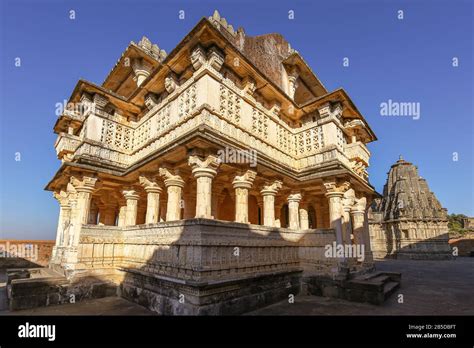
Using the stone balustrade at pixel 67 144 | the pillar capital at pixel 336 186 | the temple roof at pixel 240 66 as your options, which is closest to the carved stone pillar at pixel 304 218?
the pillar capital at pixel 336 186

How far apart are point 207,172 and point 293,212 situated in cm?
530

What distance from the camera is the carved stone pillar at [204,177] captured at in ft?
25.2

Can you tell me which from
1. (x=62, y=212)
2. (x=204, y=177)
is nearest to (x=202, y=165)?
(x=204, y=177)

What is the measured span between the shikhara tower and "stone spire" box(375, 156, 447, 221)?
2615cm

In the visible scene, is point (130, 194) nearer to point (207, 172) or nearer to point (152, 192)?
point (152, 192)

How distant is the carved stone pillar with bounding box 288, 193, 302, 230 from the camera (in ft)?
36.8

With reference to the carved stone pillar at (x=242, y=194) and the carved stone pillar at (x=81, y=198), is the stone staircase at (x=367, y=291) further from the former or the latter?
the carved stone pillar at (x=81, y=198)

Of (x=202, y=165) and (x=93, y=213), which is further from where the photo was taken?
(x=93, y=213)

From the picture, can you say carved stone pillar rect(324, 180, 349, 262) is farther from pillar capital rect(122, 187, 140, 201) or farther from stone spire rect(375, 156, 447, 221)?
stone spire rect(375, 156, 447, 221)

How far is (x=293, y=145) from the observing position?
42.0 ft

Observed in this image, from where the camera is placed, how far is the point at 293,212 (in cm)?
1146

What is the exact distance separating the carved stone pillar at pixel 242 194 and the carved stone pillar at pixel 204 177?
1.64 meters
